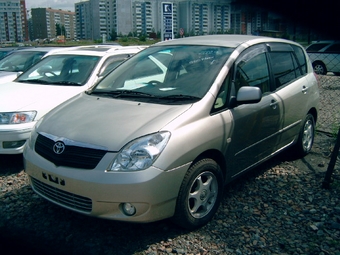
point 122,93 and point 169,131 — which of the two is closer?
point 169,131

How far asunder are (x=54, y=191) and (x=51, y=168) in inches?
8.2

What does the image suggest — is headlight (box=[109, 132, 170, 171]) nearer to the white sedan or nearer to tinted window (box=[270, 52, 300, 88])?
tinted window (box=[270, 52, 300, 88])

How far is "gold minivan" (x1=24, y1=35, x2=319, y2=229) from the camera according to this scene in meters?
3.00

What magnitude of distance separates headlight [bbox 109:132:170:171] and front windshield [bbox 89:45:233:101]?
72cm

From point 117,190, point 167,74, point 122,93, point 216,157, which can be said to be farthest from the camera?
point 167,74

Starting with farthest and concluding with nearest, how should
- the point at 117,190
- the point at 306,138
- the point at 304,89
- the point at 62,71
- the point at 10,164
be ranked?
the point at 62,71, the point at 306,138, the point at 10,164, the point at 304,89, the point at 117,190

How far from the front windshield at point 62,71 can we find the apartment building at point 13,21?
23.2 metres

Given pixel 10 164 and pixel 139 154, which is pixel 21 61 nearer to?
pixel 10 164

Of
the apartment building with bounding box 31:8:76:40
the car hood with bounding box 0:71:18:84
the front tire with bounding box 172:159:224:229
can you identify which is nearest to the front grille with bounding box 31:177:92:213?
the front tire with bounding box 172:159:224:229

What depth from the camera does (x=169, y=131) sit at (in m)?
3.09

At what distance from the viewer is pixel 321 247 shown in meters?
3.14

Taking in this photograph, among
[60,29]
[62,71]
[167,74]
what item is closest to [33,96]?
[62,71]

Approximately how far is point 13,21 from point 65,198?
122 feet

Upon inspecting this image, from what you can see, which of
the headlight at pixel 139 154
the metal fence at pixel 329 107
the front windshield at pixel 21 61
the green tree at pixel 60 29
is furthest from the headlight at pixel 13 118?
the green tree at pixel 60 29
